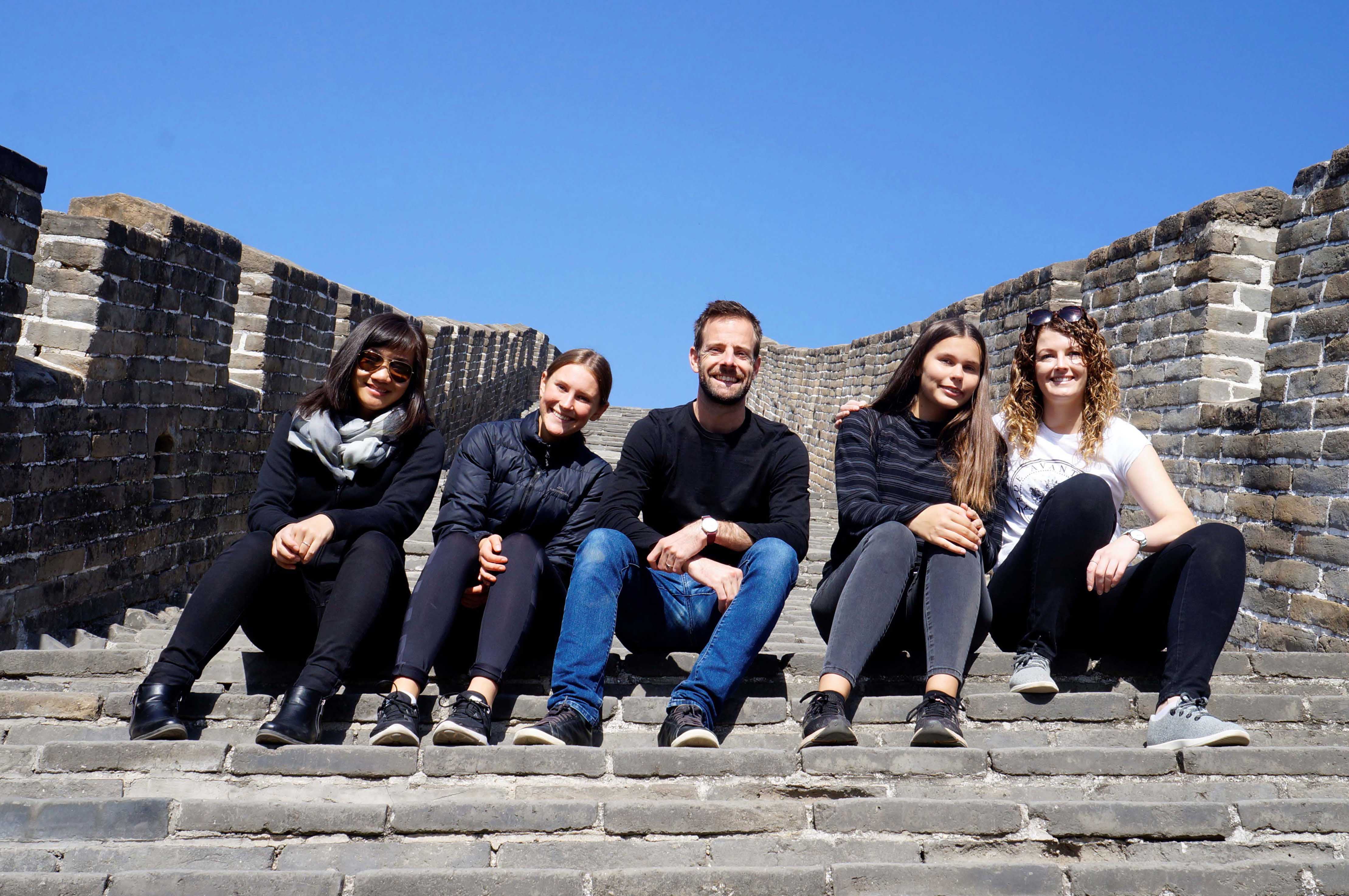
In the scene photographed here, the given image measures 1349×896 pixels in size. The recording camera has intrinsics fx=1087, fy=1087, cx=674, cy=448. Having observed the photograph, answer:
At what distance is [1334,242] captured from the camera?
4.58 meters

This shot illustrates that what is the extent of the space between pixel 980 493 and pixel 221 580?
2.21 meters

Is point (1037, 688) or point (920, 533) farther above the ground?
point (920, 533)

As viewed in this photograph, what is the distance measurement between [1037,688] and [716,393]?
1.29 m

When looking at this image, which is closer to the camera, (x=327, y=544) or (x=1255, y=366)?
(x=327, y=544)

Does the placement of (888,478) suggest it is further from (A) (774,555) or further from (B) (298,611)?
(B) (298,611)

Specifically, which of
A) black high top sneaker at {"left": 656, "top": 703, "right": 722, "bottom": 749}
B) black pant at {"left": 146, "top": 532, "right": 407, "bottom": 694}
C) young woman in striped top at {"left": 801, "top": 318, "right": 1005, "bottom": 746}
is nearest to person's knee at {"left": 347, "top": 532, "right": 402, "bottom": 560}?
black pant at {"left": 146, "top": 532, "right": 407, "bottom": 694}

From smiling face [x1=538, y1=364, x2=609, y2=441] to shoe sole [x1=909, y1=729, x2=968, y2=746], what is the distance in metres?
1.37

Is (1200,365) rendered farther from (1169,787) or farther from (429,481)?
(429,481)

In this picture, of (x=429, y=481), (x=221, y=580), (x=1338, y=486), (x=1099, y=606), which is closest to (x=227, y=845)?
(x=221, y=580)

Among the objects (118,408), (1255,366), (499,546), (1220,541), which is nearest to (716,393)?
(499,546)

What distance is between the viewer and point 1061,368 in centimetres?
353

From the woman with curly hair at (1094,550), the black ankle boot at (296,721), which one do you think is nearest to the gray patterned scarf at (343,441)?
the black ankle boot at (296,721)

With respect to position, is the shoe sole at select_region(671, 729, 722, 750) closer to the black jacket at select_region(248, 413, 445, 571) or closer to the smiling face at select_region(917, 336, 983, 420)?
the black jacket at select_region(248, 413, 445, 571)

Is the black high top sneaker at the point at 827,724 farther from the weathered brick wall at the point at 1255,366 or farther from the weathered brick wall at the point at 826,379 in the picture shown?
the weathered brick wall at the point at 826,379
